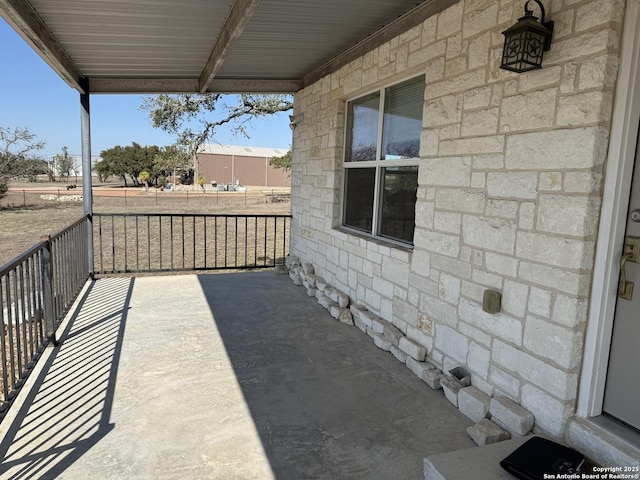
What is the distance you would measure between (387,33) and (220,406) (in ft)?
9.94

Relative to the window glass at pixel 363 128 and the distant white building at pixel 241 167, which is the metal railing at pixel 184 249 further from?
the distant white building at pixel 241 167

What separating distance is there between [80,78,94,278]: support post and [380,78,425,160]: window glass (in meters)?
3.54

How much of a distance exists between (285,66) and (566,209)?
371 centimetres

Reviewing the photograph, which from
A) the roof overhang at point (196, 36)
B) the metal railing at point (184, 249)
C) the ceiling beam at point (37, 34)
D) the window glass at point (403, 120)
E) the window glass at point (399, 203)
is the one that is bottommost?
the metal railing at point (184, 249)

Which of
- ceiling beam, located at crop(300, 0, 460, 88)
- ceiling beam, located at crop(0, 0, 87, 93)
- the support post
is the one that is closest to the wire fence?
the support post

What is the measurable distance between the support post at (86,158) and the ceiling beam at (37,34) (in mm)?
478

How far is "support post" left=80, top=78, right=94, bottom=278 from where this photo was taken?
16.3 feet

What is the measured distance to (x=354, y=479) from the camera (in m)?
1.87

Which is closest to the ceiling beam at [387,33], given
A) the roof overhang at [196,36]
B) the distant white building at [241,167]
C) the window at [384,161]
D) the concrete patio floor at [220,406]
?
the roof overhang at [196,36]

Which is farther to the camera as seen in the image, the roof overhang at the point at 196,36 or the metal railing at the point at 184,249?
the metal railing at the point at 184,249

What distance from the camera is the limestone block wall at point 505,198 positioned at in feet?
6.02

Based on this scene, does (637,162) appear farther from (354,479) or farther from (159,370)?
(159,370)

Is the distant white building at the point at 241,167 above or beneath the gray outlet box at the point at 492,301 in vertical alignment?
above

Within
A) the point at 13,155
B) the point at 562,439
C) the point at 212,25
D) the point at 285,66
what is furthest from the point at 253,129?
the point at 13,155
